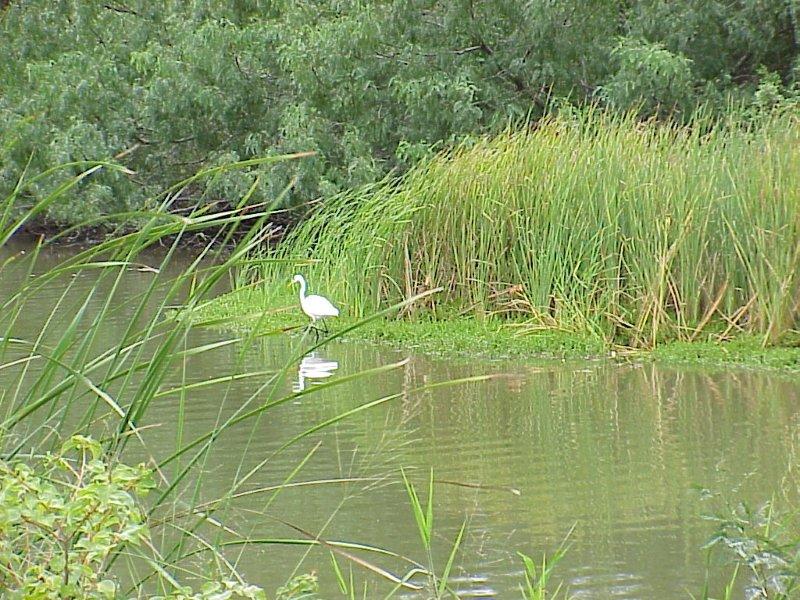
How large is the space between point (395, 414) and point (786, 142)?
3472 millimetres

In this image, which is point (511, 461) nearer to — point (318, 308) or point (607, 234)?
point (607, 234)

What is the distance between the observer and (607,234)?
30.7 ft

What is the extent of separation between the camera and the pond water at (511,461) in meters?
4.77

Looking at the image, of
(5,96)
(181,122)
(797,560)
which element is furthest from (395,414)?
(5,96)

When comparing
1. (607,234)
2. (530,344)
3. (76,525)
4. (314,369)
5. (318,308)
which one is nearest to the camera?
(76,525)

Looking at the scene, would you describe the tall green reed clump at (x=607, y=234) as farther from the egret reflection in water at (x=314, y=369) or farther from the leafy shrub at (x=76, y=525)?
the leafy shrub at (x=76, y=525)

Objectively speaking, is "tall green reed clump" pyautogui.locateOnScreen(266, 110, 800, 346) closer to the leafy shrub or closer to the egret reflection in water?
the egret reflection in water

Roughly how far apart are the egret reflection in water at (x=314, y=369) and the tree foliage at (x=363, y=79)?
19.1 feet

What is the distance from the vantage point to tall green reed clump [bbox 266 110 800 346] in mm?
8898

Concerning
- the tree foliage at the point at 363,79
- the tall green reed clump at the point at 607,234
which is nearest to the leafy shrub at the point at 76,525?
the tall green reed clump at the point at 607,234

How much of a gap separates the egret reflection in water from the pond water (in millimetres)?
21

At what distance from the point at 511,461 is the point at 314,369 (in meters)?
2.86

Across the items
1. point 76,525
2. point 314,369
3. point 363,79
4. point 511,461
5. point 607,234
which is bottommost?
point 314,369

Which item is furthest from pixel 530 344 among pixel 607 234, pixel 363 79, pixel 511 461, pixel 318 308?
pixel 363 79
